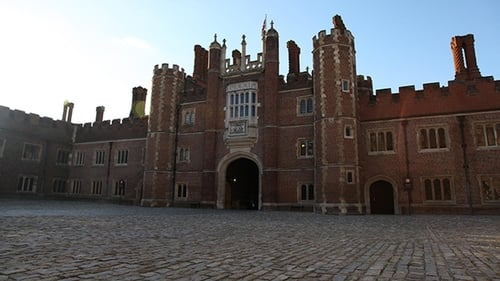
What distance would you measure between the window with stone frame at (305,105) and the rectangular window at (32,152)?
26.3 meters

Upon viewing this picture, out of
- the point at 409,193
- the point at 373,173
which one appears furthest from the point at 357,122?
the point at 409,193

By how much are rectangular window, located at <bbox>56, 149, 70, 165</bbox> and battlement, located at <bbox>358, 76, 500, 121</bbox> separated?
99.2 ft

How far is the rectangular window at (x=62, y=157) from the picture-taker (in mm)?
35250

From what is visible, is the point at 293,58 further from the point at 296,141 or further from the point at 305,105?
the point at 296,141

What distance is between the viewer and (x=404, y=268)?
468cm

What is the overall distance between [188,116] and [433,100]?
18.5 m

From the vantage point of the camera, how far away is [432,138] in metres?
21.1

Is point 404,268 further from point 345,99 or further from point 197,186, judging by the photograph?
point 197,186

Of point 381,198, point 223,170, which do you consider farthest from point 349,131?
point 223,170

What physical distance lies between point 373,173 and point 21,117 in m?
32.1

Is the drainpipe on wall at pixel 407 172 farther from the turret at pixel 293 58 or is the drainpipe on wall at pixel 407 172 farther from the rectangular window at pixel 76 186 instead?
the rectangular window at pixel 76 186

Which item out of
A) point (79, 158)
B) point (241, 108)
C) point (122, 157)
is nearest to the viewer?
point (241, 108)

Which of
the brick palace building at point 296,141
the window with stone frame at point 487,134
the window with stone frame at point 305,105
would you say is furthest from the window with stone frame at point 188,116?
the window with stone frame at point 487,134

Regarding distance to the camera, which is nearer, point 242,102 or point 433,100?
point 433,100
